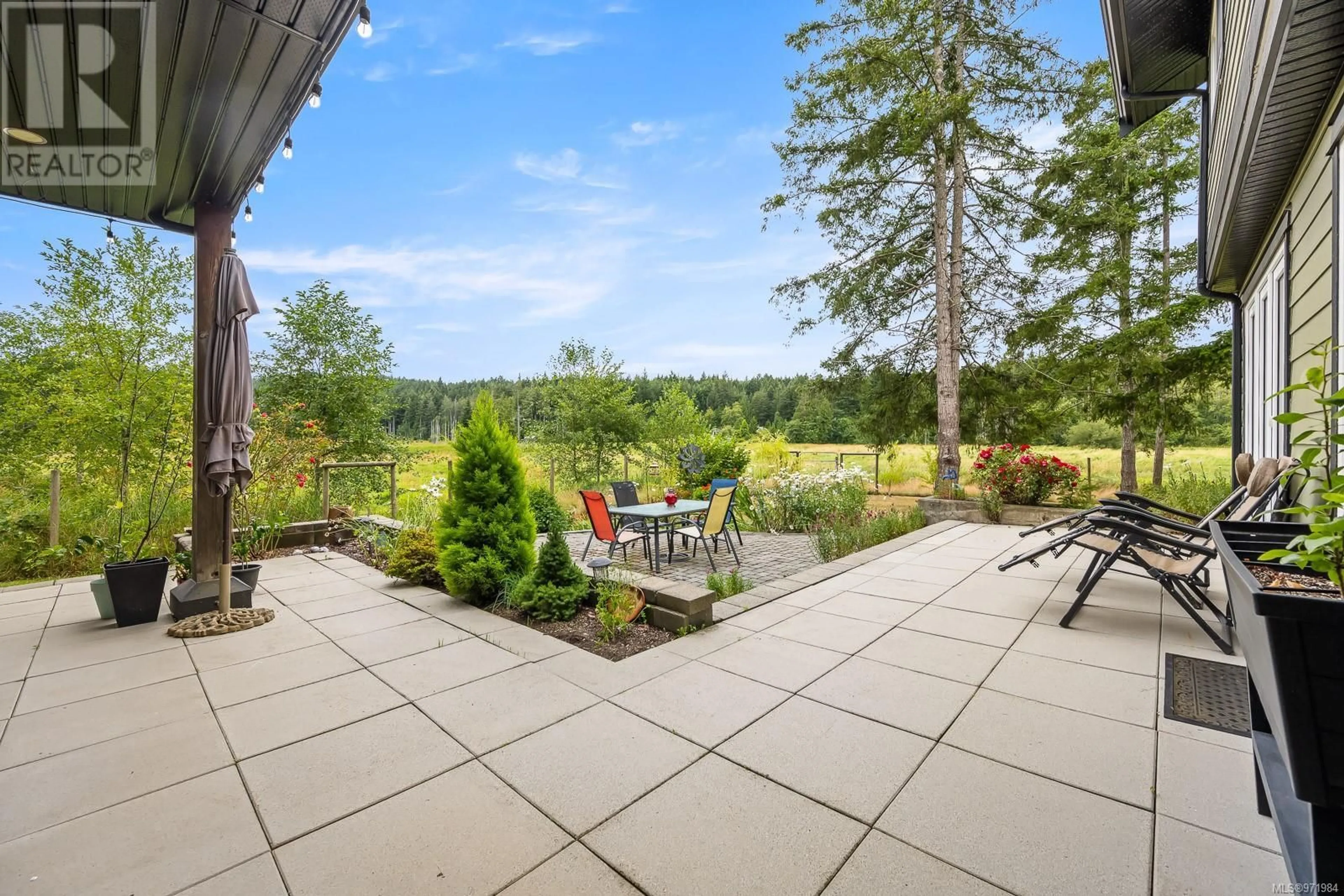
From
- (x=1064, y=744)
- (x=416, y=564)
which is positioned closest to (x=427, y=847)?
(x=1064, y=744)

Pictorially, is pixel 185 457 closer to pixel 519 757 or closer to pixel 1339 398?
pixel 519 757

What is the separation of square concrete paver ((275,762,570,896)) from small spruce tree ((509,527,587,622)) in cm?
165

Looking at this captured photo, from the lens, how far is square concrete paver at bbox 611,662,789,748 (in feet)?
7.00

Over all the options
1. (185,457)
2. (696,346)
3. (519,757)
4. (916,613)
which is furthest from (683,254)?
(519,757)

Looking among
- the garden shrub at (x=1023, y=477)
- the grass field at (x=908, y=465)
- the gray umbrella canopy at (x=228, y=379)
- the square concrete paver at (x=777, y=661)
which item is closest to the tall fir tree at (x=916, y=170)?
the garden shrub at (x=1023, y=477)

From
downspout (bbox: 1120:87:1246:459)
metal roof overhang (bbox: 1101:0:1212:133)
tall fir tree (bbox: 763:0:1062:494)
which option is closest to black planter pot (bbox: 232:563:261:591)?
metal roof overhang (bbox: 1101:0:1212:133)

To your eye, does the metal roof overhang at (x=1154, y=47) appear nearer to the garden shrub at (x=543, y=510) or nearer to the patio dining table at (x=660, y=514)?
the patio dining table at (x=660, y=514)

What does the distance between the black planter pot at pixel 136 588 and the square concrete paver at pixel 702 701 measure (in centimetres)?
333

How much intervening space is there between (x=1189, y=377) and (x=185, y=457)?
1342 centimetres

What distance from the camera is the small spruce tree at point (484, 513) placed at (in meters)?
3.92

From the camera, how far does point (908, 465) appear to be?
12359 millimetres

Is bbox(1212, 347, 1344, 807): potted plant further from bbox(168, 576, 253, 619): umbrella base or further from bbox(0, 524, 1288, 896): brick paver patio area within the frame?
bbox(168, 576, 253, 619): umbrella base

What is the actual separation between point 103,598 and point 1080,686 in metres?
5.57

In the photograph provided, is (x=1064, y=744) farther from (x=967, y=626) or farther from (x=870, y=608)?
(x=870, y=608)
